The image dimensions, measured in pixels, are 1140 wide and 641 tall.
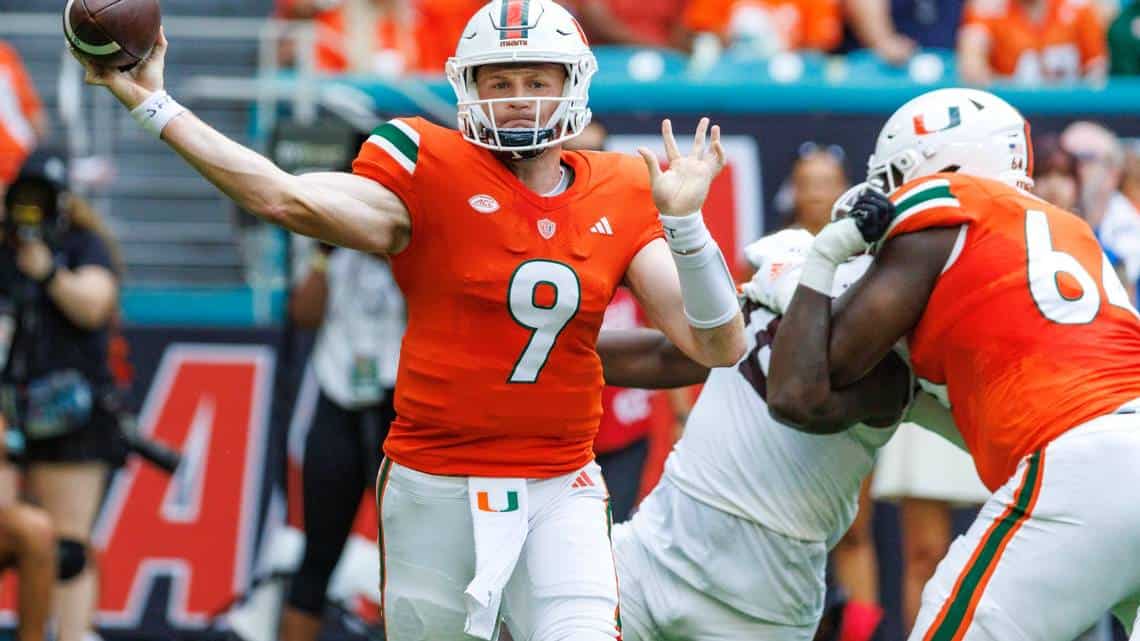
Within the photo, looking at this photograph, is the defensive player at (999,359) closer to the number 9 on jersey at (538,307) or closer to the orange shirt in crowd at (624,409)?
the number 9 on jersey at (538,307)

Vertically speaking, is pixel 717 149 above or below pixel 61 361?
above

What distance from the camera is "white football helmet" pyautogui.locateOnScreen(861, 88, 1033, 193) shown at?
464 cm

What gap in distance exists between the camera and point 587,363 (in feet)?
14.6

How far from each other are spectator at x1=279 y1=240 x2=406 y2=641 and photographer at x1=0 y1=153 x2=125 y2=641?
30.4 inches

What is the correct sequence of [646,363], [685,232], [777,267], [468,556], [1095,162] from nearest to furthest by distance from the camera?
[685,232], [468,556], [777,267], [646,363], [1095,162]

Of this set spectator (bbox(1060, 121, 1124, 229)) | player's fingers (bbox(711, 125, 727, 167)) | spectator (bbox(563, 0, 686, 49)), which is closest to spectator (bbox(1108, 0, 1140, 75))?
spectator (bbox(1060, 121, 1124, 229))

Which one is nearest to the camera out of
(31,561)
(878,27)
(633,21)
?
(31,561)

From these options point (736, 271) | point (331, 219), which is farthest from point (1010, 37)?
point (331, 219)

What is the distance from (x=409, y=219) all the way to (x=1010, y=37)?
17.9 feet

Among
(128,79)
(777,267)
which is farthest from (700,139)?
(128,79)

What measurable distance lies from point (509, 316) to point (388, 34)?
5.25 m

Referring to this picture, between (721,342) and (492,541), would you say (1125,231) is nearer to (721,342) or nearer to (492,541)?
(721,342)

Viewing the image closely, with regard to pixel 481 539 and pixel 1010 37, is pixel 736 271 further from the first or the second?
pixel 481 539

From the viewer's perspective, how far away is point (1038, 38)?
9133 mm
